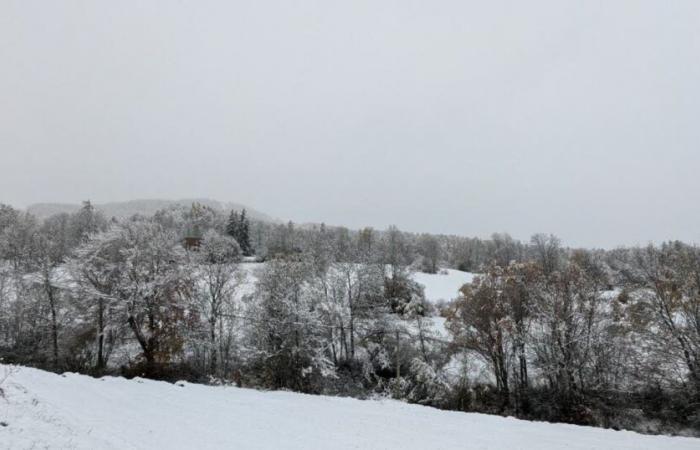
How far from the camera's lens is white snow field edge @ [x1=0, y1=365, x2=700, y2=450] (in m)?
8.70

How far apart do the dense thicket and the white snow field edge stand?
216 inches

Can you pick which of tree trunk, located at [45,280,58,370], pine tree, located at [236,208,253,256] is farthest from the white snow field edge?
pine tree, located at [236,208,253,256]

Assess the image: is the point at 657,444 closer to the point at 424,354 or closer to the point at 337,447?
the point at 337,447

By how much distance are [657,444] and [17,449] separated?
16.9 m

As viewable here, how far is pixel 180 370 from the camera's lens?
23016 mm

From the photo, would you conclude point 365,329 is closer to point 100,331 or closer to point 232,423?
point 232,423

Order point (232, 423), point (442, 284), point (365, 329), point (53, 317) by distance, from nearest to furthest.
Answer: point (232, 423) → point (53, 317) → point (365, 329) → point (442, 284)

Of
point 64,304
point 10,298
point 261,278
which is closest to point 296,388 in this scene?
point 261,278

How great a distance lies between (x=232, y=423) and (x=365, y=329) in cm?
1489

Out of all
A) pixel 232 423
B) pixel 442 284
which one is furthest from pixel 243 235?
pixel 232 423

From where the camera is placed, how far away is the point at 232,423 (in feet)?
45.4

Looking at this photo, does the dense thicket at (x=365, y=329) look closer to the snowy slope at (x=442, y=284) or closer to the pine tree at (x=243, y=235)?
the snowy slope at (x=442, y=284)

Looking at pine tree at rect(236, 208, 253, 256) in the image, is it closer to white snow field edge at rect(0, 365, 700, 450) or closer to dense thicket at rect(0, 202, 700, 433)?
dense thicket at rect(0, 202, 700, 433)

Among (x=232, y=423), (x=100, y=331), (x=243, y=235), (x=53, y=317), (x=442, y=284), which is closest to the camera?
(x=232, y=423)
